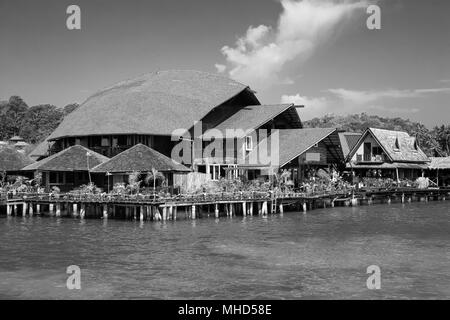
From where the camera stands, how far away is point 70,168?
4588cm

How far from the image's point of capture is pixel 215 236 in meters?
32.6

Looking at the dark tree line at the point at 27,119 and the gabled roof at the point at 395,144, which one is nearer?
the gabled roof at the point at 395,144

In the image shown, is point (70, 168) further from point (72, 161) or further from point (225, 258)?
point (225, 258)

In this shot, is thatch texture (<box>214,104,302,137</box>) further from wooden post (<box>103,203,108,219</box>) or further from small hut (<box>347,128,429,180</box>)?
wooden post (<box>103,203,108,219</box>)

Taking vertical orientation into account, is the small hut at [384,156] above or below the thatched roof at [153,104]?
below

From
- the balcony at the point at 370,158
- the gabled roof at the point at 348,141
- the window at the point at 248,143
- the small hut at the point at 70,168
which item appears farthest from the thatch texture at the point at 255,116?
the small hut at the point at 70,168

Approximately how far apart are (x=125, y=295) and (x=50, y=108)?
4862 inches

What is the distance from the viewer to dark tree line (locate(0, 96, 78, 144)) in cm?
11644

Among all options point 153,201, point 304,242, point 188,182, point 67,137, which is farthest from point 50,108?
point 304,242

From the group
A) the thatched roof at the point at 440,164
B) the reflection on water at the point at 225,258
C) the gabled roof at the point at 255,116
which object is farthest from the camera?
the thatched roof at the point at 440,164

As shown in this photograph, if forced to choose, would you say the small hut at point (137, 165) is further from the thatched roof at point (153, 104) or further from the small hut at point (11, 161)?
the small hut at point (11, 161)

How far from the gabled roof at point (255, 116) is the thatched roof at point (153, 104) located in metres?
2.24

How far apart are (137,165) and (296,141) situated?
16.8 m

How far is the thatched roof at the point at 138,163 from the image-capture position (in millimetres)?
42009
